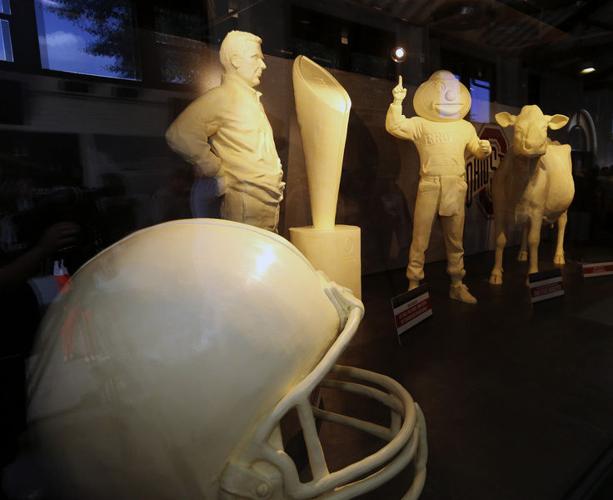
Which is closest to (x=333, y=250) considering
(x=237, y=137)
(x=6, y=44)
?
(x=237, y=137)

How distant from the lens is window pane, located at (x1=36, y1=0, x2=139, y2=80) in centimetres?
103

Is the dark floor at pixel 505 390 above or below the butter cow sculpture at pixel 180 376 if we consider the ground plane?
below

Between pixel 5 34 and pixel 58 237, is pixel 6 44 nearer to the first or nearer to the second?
pixel 5 34

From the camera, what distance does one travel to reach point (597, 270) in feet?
8.89

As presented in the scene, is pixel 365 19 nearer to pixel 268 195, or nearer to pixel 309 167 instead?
pixel 309 167

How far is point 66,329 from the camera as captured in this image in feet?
2.08

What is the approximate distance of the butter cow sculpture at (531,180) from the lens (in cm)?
231

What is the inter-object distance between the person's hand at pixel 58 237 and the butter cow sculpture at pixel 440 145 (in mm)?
1675

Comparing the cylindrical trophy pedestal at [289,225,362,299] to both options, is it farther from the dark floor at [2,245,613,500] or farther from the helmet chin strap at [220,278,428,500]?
the helmet chin strap at [220,278,428,500]

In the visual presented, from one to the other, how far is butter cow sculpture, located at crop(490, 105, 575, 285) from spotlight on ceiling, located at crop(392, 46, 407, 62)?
0.64 metres

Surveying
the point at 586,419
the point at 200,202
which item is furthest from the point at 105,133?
the point at 586,419

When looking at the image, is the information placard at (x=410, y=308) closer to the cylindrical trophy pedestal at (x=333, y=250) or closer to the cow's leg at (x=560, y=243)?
the cylindrical trophy pedestal at (x=333, y=250)

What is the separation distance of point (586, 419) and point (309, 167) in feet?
4.23

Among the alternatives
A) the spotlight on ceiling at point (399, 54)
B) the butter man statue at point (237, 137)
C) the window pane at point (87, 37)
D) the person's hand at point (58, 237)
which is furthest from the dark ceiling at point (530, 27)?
the person's hand at point (58, 237)
